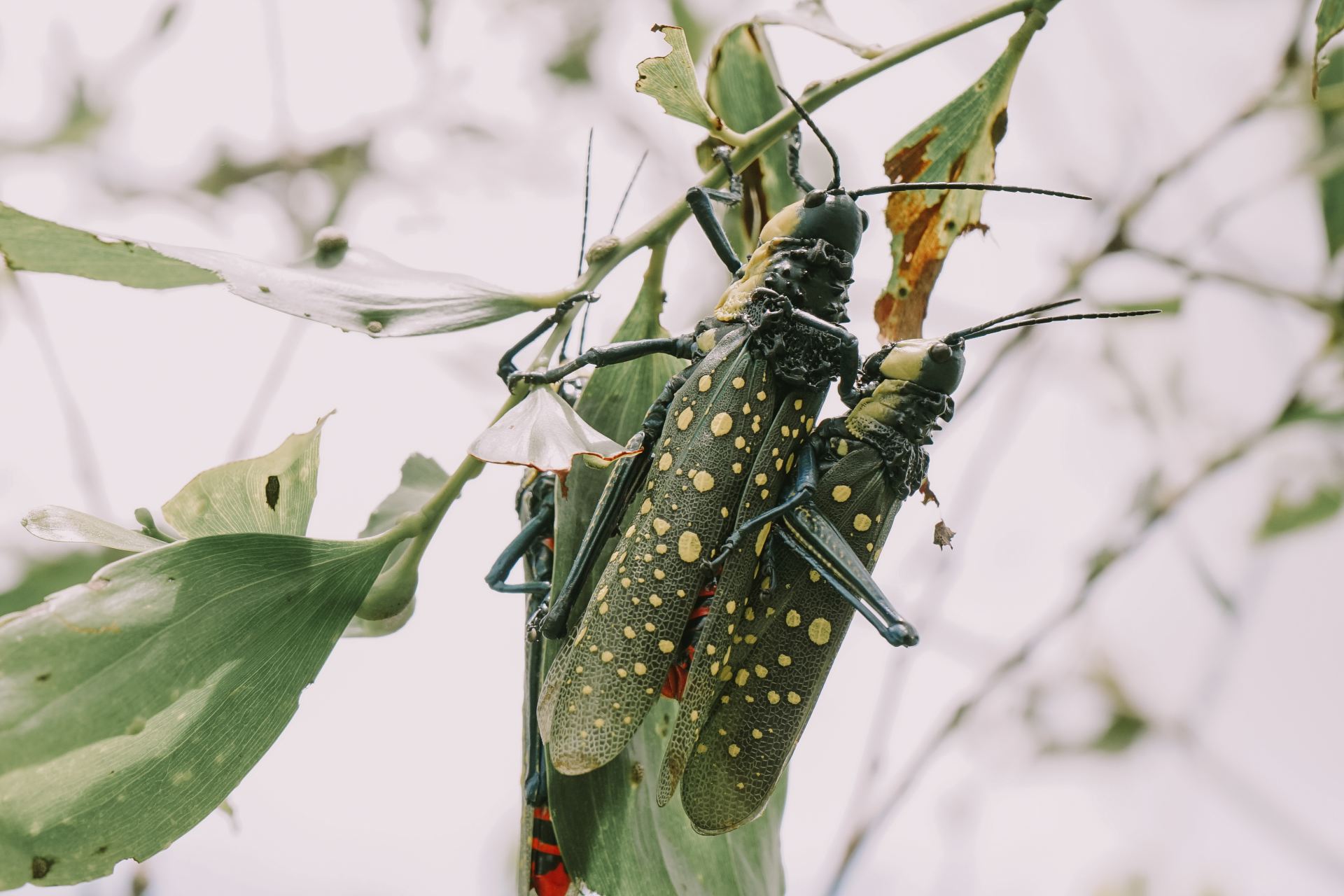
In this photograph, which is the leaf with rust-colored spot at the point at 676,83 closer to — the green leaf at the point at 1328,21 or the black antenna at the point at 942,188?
the black antenna at the point at 942,188

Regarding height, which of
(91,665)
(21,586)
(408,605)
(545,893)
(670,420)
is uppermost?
(21,586)

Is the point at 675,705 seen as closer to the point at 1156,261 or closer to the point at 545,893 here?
the point at 545,893

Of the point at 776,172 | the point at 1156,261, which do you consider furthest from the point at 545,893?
the point at 1156,261

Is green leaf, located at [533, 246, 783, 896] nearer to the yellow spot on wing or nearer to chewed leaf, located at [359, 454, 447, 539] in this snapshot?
the yellow spot on wing

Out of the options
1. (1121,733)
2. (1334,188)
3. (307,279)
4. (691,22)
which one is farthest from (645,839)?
(1121,733)

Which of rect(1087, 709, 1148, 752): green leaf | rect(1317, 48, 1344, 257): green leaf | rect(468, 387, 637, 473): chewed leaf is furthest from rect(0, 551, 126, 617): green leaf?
rect(1087, 709, 1148, 752): green leaf
